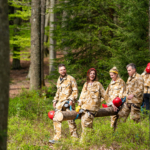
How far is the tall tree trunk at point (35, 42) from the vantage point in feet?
38.9

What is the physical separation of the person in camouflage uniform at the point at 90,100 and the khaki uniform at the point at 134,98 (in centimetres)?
99

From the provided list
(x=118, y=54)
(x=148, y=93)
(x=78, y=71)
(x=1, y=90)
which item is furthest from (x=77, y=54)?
(x=1, y=90)

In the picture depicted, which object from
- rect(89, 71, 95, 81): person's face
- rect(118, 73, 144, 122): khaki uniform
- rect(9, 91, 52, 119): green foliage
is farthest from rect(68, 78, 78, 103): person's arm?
rect(9, 91, 52, 119): green foliage

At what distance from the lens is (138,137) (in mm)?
5953

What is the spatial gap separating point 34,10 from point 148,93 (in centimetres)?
690

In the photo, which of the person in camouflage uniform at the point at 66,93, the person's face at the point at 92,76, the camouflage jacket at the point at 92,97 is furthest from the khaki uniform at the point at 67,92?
the person's face at the point at 92,76

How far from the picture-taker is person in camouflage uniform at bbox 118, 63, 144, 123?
256 inches

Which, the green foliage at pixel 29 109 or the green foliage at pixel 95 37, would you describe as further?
the green foliage at pixel 95 37

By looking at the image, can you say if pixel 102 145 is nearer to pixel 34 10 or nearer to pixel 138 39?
pixel 138 39

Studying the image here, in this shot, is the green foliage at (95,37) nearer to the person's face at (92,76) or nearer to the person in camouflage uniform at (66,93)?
the person in camouflage uniform at (66,93)

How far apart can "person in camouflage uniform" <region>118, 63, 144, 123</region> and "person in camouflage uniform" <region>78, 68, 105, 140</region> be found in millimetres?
975

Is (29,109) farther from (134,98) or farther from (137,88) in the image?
(137,88)

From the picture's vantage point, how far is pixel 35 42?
12000 millimetres

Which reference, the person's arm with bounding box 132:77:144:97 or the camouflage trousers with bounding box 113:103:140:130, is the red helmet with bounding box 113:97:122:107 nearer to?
the camouflage trousers with bounding box 113:103:140:130
